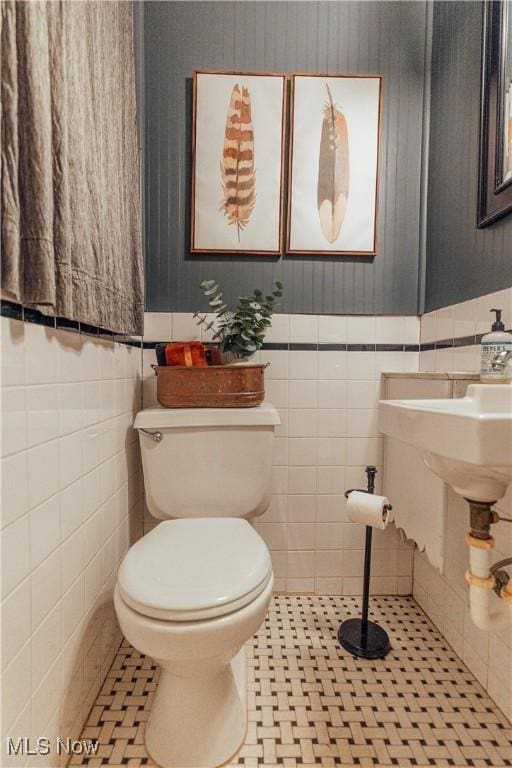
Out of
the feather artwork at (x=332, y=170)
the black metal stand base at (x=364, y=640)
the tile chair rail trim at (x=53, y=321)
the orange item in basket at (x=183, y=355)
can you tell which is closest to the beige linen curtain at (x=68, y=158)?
the tile chair rail trim at (x=53, y=321)

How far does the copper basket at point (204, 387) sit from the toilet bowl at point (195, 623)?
419 mm

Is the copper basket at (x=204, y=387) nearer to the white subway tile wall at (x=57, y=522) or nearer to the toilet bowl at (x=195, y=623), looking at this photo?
the white subway tile wall at (x=57, y=522)

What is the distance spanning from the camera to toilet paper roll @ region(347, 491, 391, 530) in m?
1.31

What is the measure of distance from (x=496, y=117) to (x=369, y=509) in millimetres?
1281

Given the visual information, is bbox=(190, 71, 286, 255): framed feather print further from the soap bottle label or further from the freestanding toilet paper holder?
the freestanding toilet paper holder

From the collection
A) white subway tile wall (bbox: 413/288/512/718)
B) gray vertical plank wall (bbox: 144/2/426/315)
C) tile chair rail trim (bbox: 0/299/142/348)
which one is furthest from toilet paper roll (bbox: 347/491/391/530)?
tile chair rail trim (bbox: 0/299/142/348)

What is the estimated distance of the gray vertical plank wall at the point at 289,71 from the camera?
159cm

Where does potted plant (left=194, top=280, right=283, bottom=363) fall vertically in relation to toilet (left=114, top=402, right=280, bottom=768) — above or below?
above

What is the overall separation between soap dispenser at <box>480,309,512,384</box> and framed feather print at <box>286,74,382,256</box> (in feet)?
2.34

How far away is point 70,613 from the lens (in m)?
0.96

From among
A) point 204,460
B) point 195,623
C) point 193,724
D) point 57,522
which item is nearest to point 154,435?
point 204,460

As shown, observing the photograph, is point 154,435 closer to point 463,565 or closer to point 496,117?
point 463,565

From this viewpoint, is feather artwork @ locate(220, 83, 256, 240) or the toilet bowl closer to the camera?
the toilet bowl

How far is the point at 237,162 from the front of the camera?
161 cm
